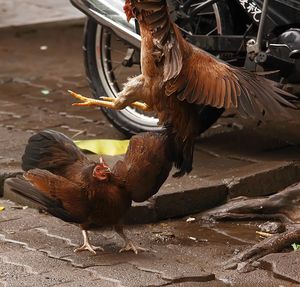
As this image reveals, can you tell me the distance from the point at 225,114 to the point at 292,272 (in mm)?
3097

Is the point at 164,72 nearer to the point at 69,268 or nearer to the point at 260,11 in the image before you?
the point at 69,268

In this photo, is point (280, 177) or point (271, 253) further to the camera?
point (280, 177)

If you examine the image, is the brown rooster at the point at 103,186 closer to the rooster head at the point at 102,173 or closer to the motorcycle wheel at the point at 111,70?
the rooster head at the point at 102,173

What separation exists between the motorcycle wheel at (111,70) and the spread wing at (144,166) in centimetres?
201

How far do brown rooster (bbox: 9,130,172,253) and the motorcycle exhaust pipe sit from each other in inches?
64.0

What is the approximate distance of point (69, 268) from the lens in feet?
17.8

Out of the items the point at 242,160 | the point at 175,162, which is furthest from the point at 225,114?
the point at 175,162

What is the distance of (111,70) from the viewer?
26.7 feet

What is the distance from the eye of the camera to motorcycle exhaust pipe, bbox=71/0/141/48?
7117 millimetres

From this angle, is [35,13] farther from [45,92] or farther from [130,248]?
[130,248]

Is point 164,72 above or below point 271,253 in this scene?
above

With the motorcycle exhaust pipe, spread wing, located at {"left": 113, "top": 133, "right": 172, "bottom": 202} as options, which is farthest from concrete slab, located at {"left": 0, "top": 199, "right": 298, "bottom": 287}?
the motorcycle exhaust pipe

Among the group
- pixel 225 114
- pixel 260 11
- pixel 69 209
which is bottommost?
pixel 225 114

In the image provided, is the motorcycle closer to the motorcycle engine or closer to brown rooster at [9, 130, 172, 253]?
the motorcycle engine
